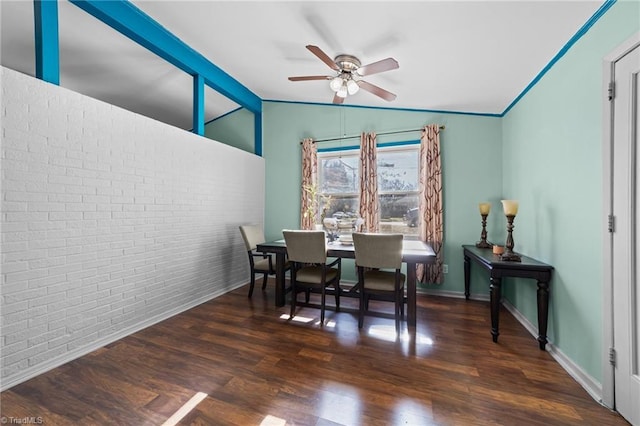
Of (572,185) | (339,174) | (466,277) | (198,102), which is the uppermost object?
(198,102)

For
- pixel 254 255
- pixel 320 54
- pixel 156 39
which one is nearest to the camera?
pixel 320 54

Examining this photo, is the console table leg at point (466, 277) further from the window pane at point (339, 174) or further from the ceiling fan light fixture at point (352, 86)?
the ceiling fan light fixture at point (352, 86)

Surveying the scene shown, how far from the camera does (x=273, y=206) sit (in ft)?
15.3

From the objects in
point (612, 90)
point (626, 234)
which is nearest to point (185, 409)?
point (626, 234)

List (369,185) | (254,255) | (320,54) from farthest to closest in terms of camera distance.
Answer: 1. (369,185)
2. (254,255)
3. (320,54)

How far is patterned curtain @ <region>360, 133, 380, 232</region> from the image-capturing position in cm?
393

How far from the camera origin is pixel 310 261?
286cm

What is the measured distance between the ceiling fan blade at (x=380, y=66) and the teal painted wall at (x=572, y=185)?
1.29 metres

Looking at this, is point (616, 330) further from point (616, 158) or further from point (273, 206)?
point (273, 206)

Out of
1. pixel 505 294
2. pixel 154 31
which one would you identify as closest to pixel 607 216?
pixel 505 294

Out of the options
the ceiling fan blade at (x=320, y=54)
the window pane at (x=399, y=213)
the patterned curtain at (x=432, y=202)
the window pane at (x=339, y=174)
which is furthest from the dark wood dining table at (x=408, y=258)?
the ceiling fan blade at (x=320, y=54)

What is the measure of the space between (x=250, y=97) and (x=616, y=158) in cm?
433

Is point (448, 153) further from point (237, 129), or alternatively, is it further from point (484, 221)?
point (237, 129)

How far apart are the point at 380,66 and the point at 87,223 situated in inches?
112
